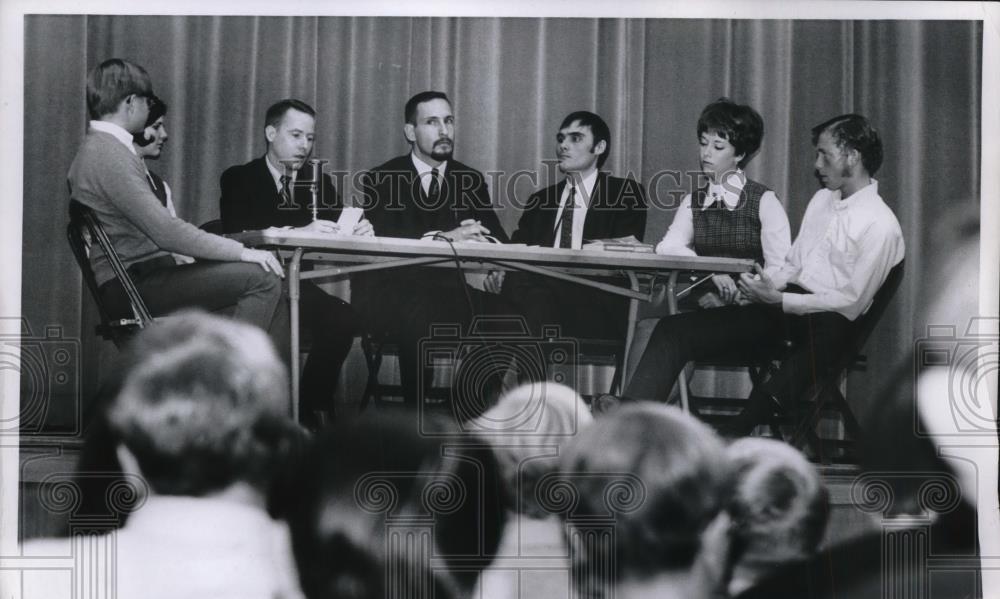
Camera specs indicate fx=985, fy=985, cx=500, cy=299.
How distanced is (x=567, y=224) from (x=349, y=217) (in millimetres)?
715

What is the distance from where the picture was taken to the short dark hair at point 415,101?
10.6 feet

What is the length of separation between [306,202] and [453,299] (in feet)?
1.91

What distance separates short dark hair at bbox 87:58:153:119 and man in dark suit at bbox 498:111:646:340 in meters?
1.33

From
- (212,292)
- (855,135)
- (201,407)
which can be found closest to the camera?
(201,407)

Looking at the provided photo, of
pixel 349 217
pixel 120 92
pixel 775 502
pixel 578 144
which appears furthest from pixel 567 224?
pixel 120 92

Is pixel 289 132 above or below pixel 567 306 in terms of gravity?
above

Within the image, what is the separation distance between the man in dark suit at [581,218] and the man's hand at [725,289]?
30 cm

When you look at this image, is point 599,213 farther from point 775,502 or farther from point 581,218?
point 775,502

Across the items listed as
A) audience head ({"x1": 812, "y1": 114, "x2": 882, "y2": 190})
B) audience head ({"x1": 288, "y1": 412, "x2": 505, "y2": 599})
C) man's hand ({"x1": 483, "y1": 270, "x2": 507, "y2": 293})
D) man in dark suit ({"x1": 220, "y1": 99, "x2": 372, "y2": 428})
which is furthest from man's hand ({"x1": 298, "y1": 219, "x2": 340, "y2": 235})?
audience head ({"x1": 812, "y1": 114, "x2": 882, "y2": 190})

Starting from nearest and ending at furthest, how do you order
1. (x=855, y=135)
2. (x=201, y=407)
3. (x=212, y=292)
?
(x=201, y=407) < (x=212, y=292) < (x=855, y=135)

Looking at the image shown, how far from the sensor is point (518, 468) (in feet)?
10.4

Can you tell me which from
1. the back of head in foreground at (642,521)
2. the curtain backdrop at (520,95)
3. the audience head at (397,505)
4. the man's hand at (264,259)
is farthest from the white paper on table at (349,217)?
the back of head in foreground at (642,521)

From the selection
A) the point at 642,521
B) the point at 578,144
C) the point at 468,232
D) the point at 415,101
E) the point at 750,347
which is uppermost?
the point at 415,101

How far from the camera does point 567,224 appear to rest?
10.6 ft
